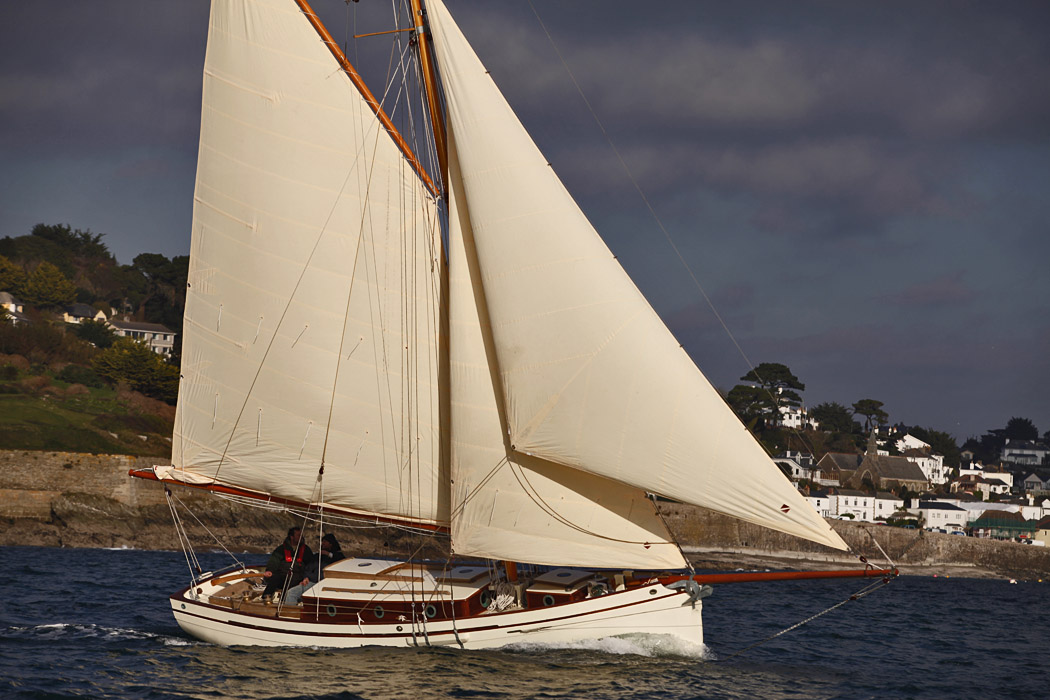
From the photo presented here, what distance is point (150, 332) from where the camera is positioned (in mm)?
119250

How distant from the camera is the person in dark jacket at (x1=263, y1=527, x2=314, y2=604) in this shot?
→ 20672mm

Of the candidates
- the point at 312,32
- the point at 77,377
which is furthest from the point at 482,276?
the point at 77,377

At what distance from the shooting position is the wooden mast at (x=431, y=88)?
20.3 metres

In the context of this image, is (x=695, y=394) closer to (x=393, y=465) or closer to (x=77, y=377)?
(x=393, y=465)

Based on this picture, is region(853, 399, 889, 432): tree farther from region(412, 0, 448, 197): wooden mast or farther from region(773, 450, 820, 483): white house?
region(412, 0, 448, 197): wooden mast

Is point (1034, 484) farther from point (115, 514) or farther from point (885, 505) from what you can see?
point (115, 514)

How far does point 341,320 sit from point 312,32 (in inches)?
235

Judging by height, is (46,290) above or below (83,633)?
above

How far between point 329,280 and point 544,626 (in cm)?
816

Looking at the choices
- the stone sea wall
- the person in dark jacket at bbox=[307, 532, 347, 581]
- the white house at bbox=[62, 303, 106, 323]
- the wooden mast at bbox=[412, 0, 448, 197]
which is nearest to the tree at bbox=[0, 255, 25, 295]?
the white house at bbox=[62, 303, 106, 323]

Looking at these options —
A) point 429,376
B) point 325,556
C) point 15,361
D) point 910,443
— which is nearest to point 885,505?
point 15,361

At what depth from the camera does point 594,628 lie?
18.8 m

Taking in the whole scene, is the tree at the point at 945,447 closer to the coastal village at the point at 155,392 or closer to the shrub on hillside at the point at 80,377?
the coastal village at the point at 155,392

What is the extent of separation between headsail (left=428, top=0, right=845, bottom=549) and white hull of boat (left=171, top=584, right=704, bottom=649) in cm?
236
